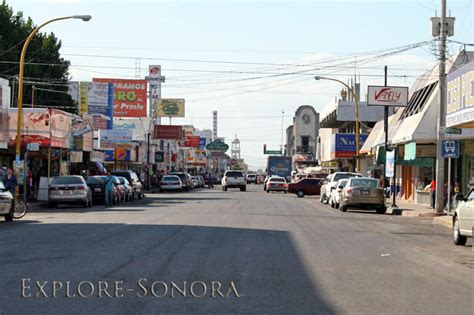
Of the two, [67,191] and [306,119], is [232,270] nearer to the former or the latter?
[67,191]

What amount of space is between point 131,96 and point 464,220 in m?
75.0

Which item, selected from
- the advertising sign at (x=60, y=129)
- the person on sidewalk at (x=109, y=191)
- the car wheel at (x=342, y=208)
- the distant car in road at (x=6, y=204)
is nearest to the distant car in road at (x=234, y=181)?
the advertising sign at (x=60, y=129)

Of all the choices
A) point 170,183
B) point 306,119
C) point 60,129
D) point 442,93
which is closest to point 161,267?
point 442,93

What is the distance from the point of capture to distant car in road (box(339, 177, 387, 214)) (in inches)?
1329

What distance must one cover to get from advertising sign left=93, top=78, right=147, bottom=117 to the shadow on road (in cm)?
7009

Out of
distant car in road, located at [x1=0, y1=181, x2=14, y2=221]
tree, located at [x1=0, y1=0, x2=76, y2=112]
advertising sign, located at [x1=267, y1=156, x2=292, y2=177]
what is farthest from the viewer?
advertising sign, located at [x1=267, y1=156, x2=292, y2=177]

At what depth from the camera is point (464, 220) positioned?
17.8m

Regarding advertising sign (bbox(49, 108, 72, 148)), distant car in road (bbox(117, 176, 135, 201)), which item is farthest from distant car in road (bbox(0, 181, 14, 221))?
distant car in road (bbox(117, 176, 135, 201))

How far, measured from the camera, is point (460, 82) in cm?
2444

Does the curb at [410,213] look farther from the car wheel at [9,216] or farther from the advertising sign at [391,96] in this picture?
the car wheel at [9,216]

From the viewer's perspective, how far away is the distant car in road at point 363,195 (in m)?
33.8

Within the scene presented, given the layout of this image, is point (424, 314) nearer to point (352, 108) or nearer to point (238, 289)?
point (238, 289)

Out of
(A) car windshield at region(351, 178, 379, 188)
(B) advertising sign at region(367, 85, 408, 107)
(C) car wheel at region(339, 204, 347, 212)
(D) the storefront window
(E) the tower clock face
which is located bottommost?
(C) car wheel at region(339, 204, 347, 212)

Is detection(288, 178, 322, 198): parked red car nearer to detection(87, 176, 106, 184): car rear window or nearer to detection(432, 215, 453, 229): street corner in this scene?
detection(87, 176, 106, 184): car rear window
